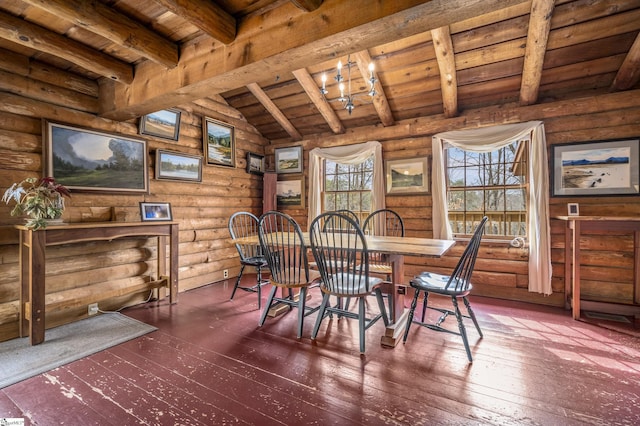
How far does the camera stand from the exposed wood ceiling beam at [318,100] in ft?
12.0

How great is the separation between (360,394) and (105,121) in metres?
3.57

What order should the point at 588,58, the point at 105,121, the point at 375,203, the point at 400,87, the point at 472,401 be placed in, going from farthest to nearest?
1. the point at 375,203
2. the point at 400,87
3. the point at 105,121
4. the point at 588,58
5. the point at 472,401

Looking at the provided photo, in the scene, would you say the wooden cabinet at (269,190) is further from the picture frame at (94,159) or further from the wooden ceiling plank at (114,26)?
the wooden ceiling plank at (114,26)

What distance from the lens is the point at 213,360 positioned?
6.99 ft

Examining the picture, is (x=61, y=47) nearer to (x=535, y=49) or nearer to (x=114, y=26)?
(x=114, y=26)

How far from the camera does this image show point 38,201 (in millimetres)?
2324

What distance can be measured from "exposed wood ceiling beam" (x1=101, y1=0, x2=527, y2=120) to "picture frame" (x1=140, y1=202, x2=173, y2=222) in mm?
1082

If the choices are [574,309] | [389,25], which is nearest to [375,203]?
[574,309]

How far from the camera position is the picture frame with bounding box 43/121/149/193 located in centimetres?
273

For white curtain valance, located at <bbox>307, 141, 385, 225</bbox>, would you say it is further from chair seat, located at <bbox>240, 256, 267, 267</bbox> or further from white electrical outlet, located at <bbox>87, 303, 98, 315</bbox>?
white electrical outlet, located at <bbox>87, 303, 98, 315</bbox>

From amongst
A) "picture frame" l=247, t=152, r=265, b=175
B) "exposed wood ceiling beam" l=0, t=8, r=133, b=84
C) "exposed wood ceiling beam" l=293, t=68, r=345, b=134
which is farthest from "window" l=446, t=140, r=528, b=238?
"exposed wood ceiling beam" l=0, t=8, r=133, b=84

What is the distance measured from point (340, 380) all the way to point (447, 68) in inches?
125

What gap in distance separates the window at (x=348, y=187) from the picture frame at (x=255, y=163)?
3.85 feet

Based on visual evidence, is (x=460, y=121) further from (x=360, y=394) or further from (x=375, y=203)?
(x=360, y=394)
